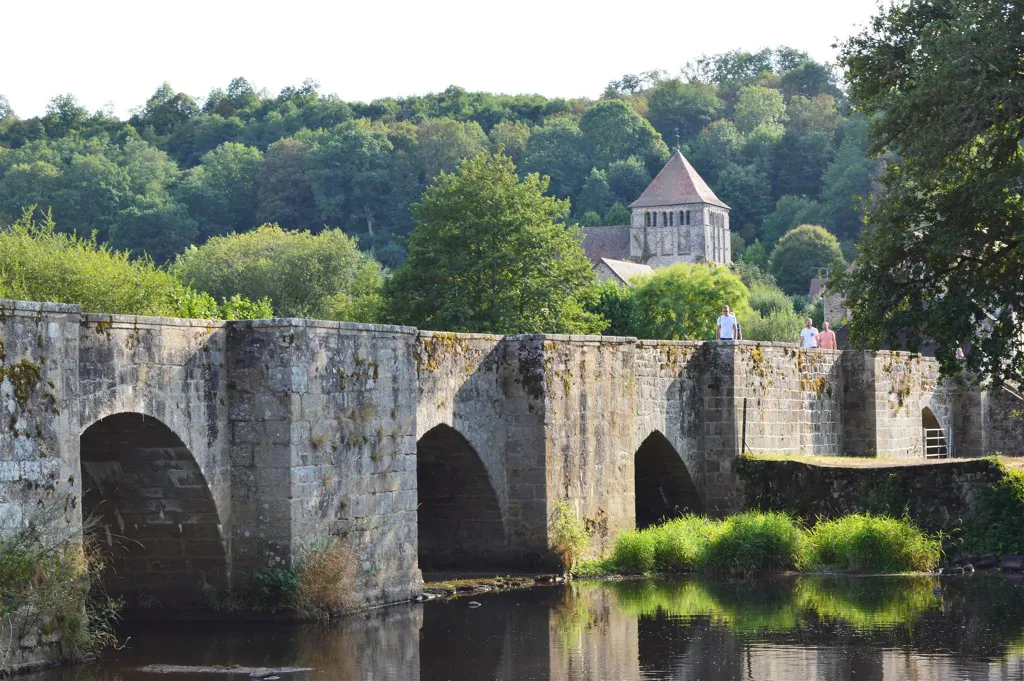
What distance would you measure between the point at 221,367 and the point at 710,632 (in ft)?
15.6

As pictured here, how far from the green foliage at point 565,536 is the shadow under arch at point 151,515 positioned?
475cm

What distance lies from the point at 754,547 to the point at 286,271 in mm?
50047

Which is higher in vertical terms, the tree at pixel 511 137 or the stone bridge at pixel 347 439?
the tree at pixel 511 137

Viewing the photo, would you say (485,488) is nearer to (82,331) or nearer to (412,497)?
(412,497)

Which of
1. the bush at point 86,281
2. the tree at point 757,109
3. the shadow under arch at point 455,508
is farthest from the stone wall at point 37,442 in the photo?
the tree at point 757,109

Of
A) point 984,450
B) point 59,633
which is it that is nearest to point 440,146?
point 984,450

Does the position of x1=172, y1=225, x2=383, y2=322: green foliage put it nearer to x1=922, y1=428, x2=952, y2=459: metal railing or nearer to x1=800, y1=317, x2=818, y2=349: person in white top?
x1=922, y1=428, x2=952, y2=459: metal railing

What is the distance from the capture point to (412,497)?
1530 cm

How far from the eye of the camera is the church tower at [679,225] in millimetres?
94000

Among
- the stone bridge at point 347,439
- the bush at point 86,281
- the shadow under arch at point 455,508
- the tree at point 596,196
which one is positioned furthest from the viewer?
the tree at point 596,196

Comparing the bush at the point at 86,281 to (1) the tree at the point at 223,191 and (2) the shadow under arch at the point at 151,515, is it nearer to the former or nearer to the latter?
(2) the shadow under arch at the point at 151,515

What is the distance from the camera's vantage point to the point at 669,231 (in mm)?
95562

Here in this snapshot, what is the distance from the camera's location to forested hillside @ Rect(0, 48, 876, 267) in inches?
3118

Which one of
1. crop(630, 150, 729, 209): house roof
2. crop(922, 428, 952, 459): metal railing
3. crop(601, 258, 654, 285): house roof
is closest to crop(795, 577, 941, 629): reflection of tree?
crop(922, 428, 952, 459): metal railing
